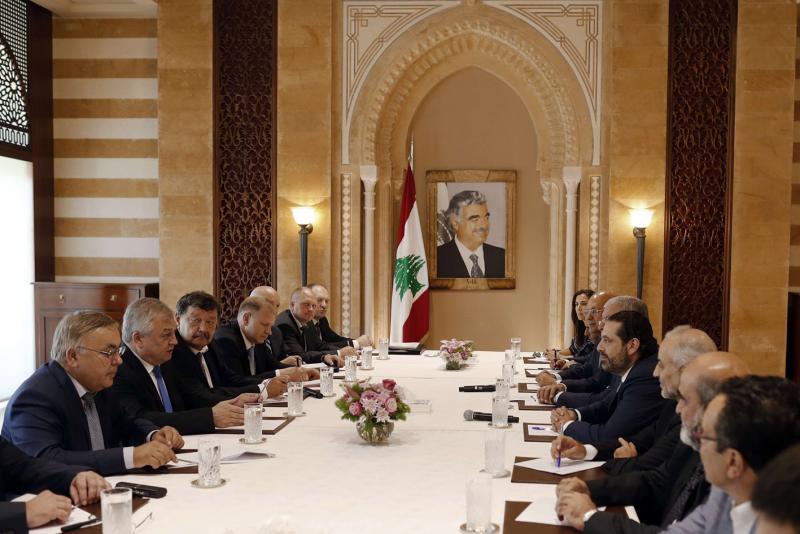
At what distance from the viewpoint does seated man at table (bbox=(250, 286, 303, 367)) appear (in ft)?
18.4

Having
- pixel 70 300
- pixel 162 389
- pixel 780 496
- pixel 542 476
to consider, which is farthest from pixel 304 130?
pixel 780 496

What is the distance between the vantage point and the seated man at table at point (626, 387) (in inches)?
129

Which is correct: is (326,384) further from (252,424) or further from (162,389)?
(252,424)

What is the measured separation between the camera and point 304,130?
799cm

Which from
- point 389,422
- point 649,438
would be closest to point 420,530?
point 389,422

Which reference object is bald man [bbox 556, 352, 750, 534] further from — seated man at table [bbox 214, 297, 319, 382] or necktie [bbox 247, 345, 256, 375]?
necktie [bbox 247, 345, 256, 375]

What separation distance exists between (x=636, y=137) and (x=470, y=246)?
6.76 feet

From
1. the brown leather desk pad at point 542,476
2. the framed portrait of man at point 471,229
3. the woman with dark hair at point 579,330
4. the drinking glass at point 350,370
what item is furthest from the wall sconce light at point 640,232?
the brown leather desk pad at point 542,476

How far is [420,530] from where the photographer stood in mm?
2191

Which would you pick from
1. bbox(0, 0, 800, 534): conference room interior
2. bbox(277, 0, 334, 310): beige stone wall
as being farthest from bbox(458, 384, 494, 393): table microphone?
bbox(277, 0, 334, 310): beige stone wall

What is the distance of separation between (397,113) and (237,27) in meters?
1.84

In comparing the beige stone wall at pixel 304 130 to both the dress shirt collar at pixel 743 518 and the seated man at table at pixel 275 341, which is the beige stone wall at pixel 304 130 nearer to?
the seated man at table at pixel 275 341

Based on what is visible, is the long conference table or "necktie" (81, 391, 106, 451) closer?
the long conference table

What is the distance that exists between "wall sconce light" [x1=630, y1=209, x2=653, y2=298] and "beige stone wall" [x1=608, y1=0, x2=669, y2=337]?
72mm
